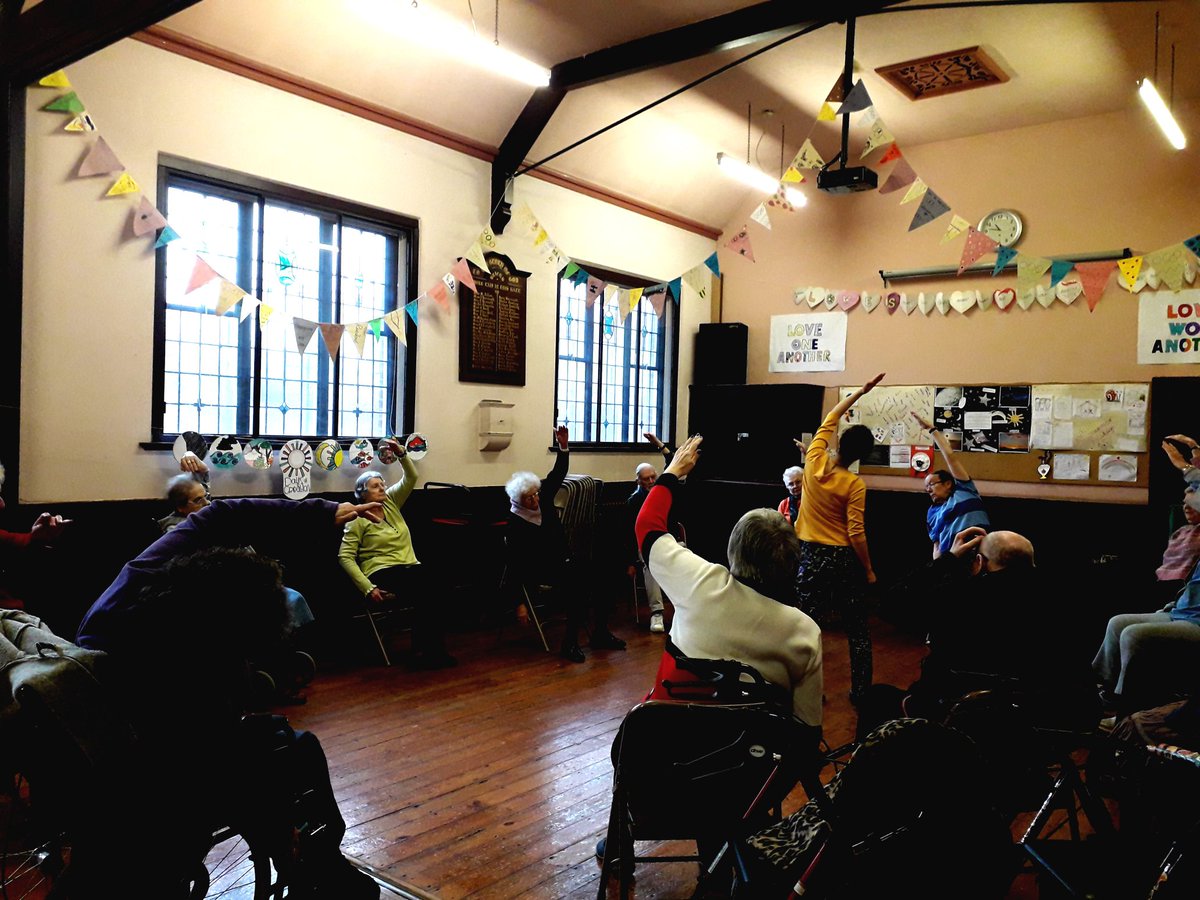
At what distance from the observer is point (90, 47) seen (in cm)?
364

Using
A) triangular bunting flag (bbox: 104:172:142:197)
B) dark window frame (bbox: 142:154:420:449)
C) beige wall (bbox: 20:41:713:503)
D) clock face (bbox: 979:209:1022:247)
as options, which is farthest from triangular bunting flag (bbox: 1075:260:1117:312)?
triangular bunting flag (bbox: 104:172:142:197)

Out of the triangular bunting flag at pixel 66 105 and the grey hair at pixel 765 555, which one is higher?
the triangular bunting flag at pixel 66 105

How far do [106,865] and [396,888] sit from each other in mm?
971

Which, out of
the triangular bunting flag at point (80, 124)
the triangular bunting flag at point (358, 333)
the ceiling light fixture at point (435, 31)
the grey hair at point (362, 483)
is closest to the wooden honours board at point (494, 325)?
the triangular bunting flag at point (358, 333)

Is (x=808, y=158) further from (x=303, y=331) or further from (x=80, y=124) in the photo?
(x=80, y=124)

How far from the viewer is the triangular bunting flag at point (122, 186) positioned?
15.1ft

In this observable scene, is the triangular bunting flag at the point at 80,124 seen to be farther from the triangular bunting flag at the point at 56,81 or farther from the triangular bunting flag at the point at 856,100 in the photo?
the triangular bunting flag at the point at 856,100

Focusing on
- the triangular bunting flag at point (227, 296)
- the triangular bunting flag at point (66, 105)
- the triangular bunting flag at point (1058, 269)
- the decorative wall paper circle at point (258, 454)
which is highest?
the triangular bunting flag at point (66, 105)

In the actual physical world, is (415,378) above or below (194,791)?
above

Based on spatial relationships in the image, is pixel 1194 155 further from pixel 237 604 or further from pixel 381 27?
pixel 237 604

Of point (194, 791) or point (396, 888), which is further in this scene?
point (396, 888)

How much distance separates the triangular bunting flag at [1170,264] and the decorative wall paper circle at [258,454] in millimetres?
6147

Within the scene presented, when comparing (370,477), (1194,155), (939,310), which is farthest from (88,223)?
(1194,155)

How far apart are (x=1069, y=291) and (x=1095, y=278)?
41 centimetres
